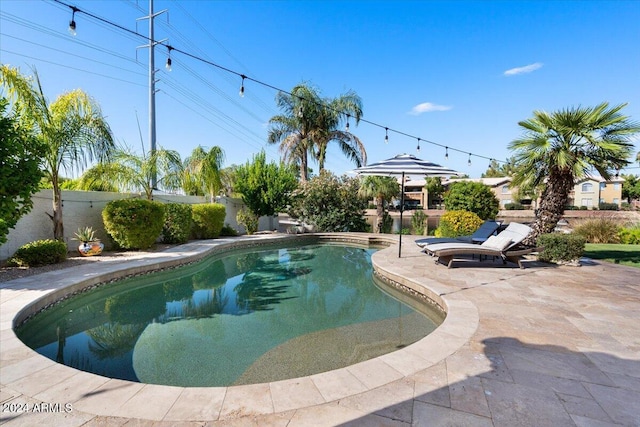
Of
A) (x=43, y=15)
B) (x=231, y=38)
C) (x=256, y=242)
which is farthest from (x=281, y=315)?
(x=231, y=38)

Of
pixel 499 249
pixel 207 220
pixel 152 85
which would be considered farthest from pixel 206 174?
pixel 499 249

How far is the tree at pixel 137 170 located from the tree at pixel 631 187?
6032 cm

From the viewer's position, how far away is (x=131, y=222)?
9578mm

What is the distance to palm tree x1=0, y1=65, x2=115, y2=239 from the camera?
7426mm

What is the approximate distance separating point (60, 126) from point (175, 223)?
4.63m

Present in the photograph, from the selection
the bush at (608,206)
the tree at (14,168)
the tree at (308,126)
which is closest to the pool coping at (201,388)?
the tree at (14,168)

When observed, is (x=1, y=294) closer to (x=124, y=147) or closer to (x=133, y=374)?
(x=133, y=374)

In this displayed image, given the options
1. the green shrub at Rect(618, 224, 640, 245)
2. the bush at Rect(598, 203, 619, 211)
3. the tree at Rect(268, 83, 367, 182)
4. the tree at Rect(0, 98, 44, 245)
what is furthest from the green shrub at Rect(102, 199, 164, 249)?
the bush at Rect(598, 203, 619, 211)

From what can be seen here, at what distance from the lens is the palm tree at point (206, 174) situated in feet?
46.9

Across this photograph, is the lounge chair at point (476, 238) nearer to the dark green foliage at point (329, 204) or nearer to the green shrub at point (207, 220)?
the dark green foliage at point (329, 204)

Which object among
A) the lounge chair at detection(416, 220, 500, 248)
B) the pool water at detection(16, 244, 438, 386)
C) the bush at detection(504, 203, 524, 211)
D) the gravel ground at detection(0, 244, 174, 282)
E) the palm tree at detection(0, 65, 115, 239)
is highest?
the palm tree at detection(0, 65, 115, 239)

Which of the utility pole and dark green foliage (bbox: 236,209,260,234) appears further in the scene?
dark green foliage (bbox: 236,209,260,234)

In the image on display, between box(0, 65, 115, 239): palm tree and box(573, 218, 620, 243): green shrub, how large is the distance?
18313 mm

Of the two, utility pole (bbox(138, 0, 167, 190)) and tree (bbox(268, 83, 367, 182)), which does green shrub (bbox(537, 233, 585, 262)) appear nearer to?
tree (bbox(268, 83, 367, 182))
